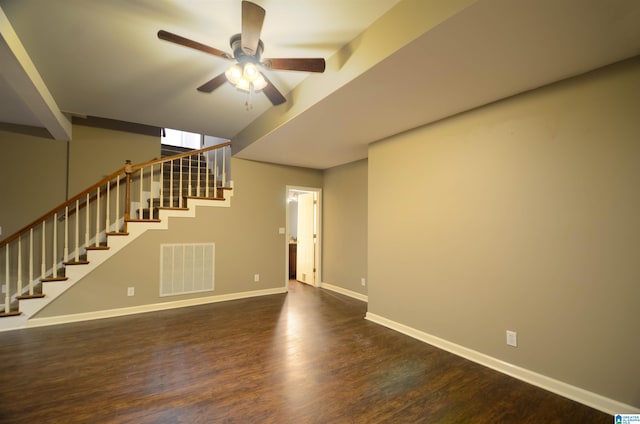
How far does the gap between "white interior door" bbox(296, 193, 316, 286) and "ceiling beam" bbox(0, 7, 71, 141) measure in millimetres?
4114

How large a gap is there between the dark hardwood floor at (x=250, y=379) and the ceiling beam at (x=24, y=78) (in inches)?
102

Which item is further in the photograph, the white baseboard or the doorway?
the doorway

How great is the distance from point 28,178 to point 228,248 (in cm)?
308

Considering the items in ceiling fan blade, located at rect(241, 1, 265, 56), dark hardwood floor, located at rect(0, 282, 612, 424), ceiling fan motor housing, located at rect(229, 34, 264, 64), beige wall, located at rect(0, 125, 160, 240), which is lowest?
dark hardwood floor, located at rect(0, 282, 612, 424)

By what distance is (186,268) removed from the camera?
177 inches

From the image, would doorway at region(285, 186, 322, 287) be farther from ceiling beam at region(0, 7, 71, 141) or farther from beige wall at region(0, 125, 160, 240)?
ceiling beam at region(0, 7, 71, 141)

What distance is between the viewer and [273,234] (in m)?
5.39

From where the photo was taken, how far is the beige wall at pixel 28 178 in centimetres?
411

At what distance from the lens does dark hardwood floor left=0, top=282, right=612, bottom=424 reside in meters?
1.95

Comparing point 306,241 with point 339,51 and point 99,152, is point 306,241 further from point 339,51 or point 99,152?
point 339,51

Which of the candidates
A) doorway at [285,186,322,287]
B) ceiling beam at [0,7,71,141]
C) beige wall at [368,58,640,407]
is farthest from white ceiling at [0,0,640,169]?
doorway at [285,186,322,287]

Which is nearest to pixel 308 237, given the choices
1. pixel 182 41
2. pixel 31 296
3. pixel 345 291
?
pixel 345 291

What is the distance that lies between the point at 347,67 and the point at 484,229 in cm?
195

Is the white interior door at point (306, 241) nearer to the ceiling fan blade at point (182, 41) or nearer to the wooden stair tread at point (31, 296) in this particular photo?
the wooden stair tread at point (31, 296)
